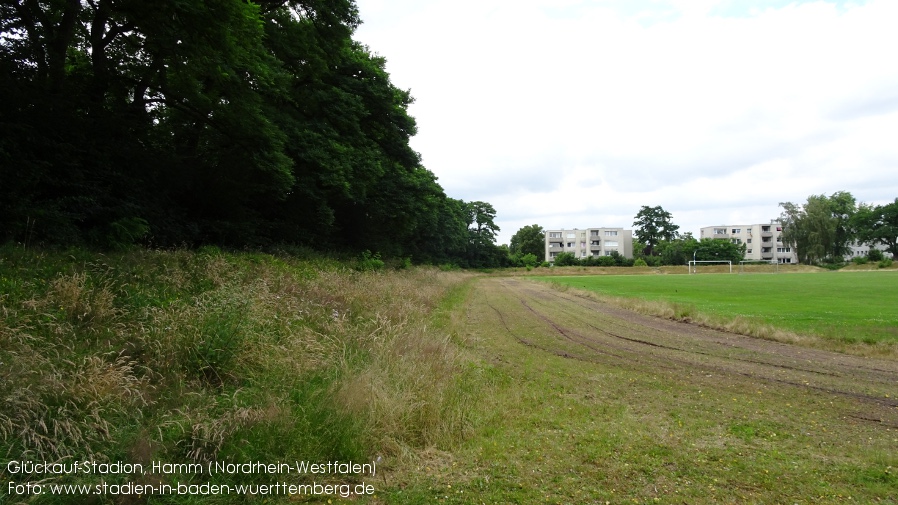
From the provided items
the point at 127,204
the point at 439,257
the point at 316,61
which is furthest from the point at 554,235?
the point at 127,204

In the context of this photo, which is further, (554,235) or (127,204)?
(554,235)

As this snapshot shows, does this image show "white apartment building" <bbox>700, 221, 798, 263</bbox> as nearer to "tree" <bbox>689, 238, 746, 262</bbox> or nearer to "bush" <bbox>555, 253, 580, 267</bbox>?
"tree" <bbox>689, 238, 746, 262</bbox>

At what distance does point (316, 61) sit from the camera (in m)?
20.6

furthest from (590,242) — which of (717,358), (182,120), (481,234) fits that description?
(717,358)

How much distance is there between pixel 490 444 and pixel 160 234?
495 inches

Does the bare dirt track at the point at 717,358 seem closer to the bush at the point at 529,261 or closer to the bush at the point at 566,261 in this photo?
the bush at the point at 529,261

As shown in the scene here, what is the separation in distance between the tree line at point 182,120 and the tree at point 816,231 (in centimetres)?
12169

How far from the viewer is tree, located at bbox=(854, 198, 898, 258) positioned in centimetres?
10915

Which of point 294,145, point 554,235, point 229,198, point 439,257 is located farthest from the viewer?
point 554,235

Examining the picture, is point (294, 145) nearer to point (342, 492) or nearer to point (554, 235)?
point (342, 492)

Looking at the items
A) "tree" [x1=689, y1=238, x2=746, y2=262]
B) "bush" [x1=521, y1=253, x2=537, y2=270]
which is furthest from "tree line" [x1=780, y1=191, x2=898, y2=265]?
"bush" [x1=521, y1=253, x2=537, y2=270]

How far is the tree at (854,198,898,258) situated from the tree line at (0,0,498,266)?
14051 centimetres

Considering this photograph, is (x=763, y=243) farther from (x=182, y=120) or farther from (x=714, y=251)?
(x=182, y=120)

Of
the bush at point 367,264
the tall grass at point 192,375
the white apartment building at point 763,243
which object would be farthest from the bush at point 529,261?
the tall grass at point 192,375
